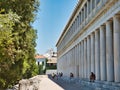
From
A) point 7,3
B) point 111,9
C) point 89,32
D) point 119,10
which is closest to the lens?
point 7,3

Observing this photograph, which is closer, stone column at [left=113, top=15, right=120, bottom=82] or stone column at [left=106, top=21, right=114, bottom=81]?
stone column at [left=113, top=15, right=120, bottom=82]

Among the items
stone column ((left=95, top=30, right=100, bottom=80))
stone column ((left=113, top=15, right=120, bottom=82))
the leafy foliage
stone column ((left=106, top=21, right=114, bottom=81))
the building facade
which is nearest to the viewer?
the leafy foliage

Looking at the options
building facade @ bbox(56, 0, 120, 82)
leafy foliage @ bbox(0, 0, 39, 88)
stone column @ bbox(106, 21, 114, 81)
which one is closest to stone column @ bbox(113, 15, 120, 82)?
building facade @ bbox(56, 0, 120, 82)

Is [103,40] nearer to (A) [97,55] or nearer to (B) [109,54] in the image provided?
(B) [109,54]

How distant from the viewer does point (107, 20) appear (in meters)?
35.8

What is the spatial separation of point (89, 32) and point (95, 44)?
4.87 meters

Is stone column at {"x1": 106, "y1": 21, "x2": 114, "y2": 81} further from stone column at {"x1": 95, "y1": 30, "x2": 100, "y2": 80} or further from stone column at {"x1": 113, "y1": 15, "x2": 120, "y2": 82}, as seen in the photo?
stone column at {"x1": 95, "y1": 30, "x2": 100, "y2": 80}

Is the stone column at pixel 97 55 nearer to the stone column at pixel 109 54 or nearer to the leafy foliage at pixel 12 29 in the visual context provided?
the stone column at pixel 109 54

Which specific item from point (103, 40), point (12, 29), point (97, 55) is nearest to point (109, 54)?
point (103, 40)

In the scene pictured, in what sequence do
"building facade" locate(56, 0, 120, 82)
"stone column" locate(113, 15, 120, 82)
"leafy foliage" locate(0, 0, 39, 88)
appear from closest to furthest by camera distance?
"leafy foliage" locate(0, 0, 39, 88), "stone column" locate(113, 15, 120, 82), "building facade" locate(56, 0, 120, 82)

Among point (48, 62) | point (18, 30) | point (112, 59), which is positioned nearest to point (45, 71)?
point (48, 62)

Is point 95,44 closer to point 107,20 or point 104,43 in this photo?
point 104,43

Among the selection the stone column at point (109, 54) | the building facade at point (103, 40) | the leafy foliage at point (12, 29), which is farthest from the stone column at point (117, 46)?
the leafy foliage at point (12, 29)

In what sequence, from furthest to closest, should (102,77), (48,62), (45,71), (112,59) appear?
(48,62) < (45,71) < (102,77) < (112,59)
